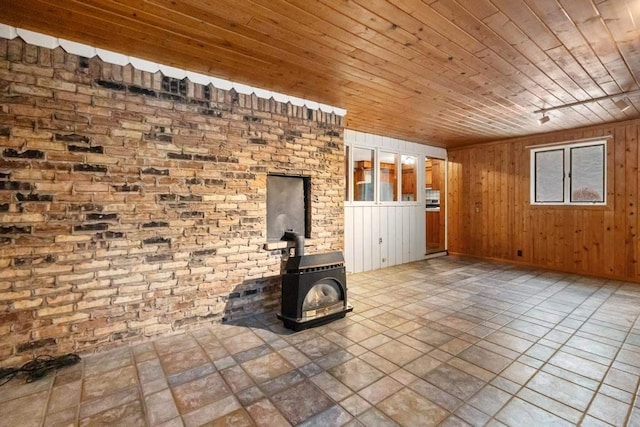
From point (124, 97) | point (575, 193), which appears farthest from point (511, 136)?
point (124, 97)

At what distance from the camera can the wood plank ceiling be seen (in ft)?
6.68

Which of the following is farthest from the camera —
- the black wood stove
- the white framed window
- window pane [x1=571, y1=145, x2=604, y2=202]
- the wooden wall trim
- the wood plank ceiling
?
the white framed window

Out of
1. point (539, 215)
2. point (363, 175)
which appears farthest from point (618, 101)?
point (363, 175)

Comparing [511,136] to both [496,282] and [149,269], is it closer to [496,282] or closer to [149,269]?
[496,282]

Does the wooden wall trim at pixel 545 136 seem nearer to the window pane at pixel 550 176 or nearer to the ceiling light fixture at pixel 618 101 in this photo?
the window pane at pixel 550 176

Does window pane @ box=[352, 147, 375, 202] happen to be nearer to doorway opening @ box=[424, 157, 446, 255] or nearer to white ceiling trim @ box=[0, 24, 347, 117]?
white ceiling trim @ box=[0, 24, 347, 117]

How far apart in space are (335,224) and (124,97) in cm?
278

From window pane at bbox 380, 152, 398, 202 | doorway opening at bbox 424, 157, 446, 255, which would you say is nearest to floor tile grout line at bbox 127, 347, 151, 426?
window pane at bbox 380, 152, 398, 202

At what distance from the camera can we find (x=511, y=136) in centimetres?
610

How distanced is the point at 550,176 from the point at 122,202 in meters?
6.90

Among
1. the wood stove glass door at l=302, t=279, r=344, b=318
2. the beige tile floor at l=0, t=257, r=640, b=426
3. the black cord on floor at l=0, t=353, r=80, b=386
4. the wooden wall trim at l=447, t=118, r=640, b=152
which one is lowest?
the beige tile floor at l=0, t=257, r=640, b=426

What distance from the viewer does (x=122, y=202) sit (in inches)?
108

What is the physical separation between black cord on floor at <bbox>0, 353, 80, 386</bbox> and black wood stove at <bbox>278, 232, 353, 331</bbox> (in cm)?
178

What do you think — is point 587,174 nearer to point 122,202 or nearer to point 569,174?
point 569,174
